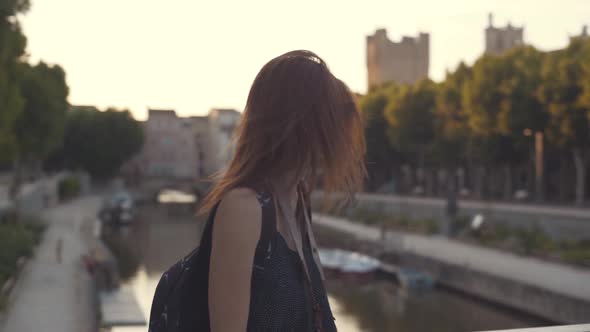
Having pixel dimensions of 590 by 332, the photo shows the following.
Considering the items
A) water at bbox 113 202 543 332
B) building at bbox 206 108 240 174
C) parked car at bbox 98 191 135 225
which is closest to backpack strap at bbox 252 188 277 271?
water at bbox 113 202 543 332

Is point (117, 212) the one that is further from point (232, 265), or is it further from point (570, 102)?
point (232, 265)

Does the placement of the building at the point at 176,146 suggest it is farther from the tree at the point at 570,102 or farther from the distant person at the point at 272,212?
the distant person at the point at 272,212

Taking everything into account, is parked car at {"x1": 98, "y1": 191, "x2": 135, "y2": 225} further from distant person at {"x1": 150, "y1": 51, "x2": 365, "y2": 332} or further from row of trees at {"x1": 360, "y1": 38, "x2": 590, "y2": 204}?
distant person at {"x1": 150, "y1": 51, "x2": 365, "y2": 332}

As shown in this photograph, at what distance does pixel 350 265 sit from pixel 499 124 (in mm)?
12387

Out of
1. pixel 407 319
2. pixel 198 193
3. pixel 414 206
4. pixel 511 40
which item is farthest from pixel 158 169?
pixel 407 319

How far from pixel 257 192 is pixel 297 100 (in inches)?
9.6

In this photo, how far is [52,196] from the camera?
186ft

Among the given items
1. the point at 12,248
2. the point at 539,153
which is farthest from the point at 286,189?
the point at 539,153

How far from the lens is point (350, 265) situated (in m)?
32.6

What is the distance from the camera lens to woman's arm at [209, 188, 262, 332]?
1772 millimetres

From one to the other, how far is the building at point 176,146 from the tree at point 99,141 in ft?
74.4

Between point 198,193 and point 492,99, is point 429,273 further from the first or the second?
point 198,193

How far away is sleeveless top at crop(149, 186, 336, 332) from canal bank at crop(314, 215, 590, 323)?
51.2 ft

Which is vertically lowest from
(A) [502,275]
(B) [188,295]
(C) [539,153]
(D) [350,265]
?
(D) [350,265]
